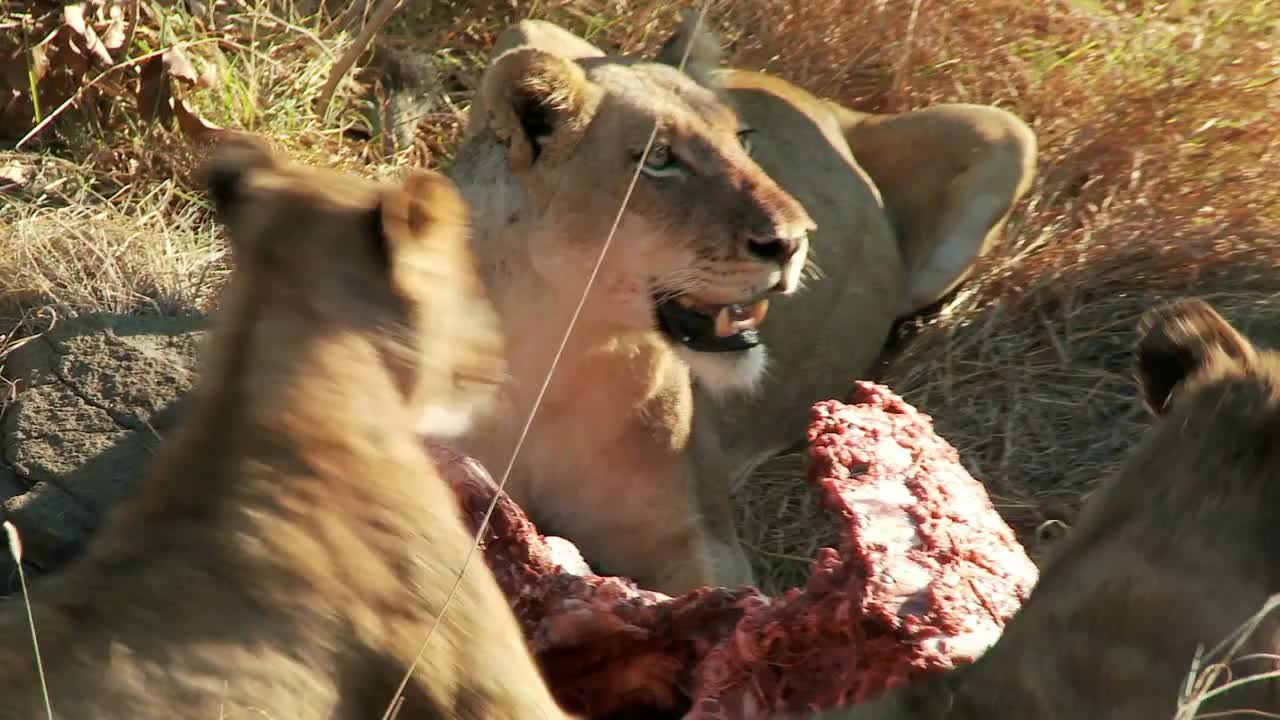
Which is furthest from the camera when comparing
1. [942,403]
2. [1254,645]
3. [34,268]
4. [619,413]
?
[942,403]

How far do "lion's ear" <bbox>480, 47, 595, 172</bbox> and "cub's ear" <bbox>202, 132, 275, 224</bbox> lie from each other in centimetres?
167

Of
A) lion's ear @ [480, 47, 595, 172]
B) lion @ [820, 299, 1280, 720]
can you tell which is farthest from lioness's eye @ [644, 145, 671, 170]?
lion @ [820, 299, 1280, 720]

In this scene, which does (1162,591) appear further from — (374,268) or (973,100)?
(973,100)

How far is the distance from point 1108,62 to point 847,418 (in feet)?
8.54

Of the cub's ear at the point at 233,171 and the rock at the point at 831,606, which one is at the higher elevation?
the cub's ear at the point at 233,171

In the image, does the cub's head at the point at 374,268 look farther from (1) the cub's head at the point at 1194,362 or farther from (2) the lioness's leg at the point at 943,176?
(2) the lioness's leg at the point at 943,176

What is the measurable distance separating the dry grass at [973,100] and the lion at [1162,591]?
257 cm

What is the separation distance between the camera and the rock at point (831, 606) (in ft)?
8.92

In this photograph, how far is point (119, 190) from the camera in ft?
16.6

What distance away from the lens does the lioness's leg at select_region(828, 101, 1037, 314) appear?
532 centimetres

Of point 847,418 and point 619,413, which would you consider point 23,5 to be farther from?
point 847,418

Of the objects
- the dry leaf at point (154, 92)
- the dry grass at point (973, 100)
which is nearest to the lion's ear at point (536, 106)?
the dry grass at point (973, 100)

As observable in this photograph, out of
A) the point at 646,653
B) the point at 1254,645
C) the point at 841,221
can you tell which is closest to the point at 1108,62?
the point at 841,221

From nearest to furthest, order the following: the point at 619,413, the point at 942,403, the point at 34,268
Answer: the point at 619,413 → the point at 34,268 → the point at 942,403
